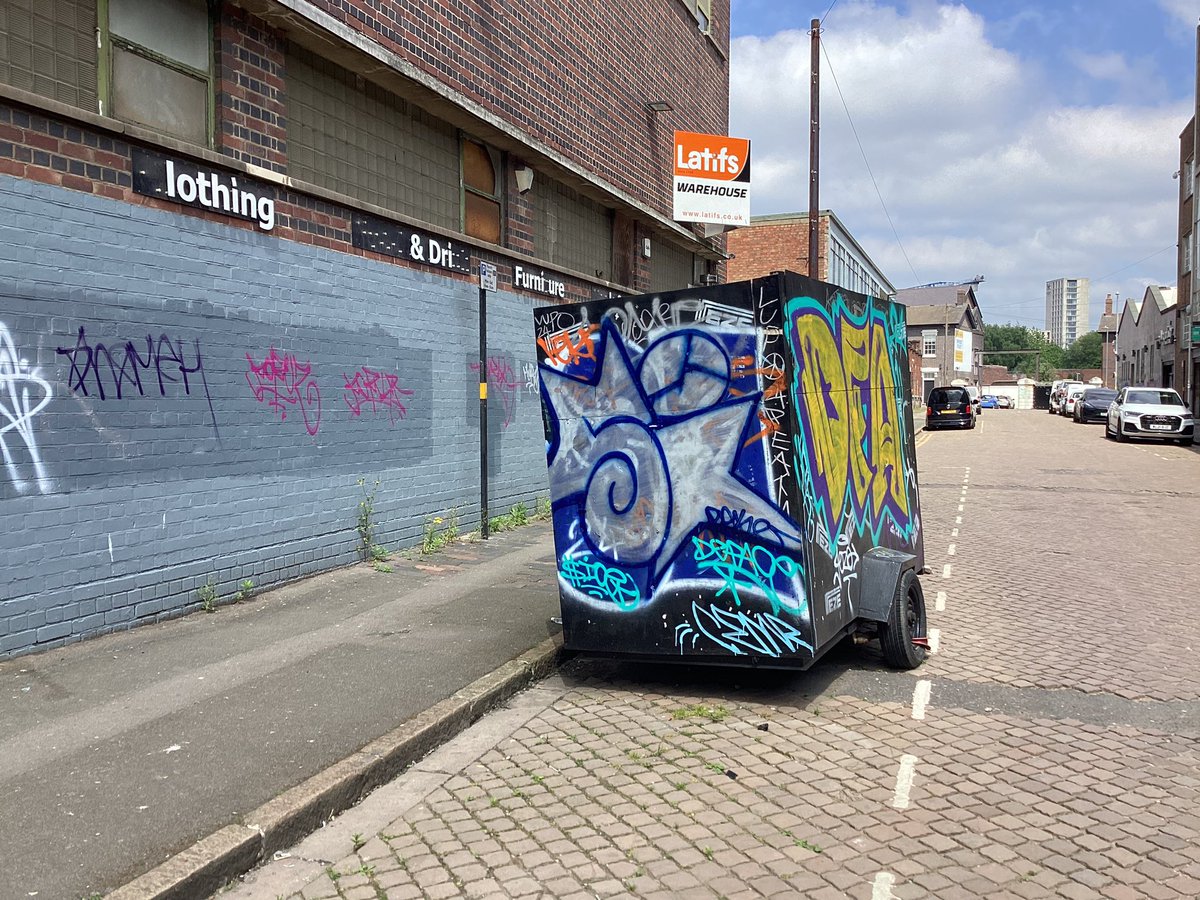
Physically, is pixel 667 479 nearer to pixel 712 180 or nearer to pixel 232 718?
pixel 232 718

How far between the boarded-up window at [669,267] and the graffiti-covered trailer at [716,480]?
11.0 meters

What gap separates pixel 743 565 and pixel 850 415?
56.6 inches

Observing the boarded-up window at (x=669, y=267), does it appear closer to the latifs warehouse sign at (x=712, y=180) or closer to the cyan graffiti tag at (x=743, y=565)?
the latifs warehouse sign at (x=712, y=180)

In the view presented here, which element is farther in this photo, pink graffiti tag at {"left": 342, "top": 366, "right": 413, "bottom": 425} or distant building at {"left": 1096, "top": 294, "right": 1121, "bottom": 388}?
distant building at {"left": 1096, "top": 294, "right": 1121, "bottom": 388}

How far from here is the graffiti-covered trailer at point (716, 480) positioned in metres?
5.18

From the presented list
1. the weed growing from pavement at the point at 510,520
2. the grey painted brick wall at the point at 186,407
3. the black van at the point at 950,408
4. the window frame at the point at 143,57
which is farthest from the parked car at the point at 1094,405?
the window frame at the point at 143,57

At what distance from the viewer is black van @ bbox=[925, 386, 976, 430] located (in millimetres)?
36906

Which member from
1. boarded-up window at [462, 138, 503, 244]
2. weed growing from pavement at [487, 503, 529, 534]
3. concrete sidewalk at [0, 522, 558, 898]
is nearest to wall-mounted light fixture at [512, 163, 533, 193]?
boarded-up window at [462, 138, 503, 244]

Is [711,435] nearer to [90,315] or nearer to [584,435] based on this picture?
[584,435]

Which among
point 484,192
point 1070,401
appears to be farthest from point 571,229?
point 1070,401

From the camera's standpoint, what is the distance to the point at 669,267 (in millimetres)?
17688

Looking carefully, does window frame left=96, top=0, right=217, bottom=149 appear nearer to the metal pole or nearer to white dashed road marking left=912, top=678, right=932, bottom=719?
the metal pole

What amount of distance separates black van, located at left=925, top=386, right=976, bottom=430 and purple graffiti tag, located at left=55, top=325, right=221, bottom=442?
112 ft

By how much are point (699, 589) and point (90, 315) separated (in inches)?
162
